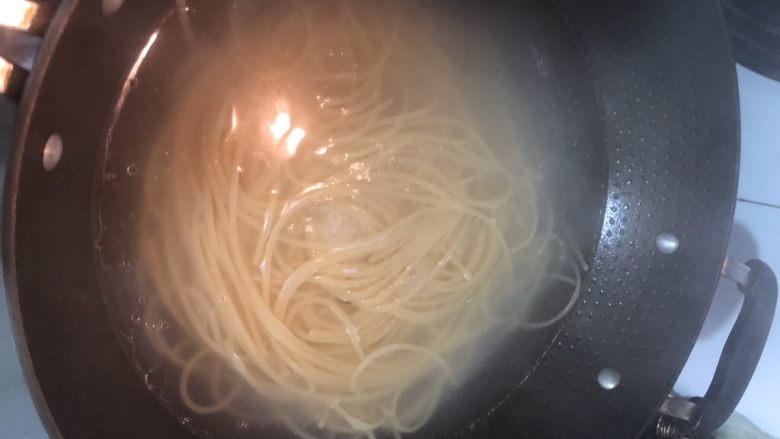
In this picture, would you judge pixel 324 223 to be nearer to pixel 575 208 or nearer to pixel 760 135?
pixel 575 208

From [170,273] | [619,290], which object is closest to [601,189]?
[619,290]

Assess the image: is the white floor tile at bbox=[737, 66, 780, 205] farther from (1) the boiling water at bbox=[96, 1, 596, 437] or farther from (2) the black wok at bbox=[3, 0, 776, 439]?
(1) the boiling water at bbox=[96, 1, 596, 437]

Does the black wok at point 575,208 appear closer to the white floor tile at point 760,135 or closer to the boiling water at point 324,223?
the boiling water at point 324,223

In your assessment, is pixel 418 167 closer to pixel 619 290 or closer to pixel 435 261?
pixel 435 261

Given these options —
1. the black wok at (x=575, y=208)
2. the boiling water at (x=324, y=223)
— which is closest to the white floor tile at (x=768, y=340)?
the black wok at (x=575, y=208)

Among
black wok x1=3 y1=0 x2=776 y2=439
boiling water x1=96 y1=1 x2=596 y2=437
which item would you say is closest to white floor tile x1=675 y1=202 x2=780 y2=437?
black wok x1=3 y1=0 x2=776 y2=439
